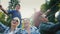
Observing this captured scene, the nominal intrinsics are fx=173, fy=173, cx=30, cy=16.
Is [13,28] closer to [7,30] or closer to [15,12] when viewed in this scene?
[7,30]

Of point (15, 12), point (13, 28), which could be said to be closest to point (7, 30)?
point (13, 28)

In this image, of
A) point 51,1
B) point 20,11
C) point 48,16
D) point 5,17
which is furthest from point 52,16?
point 5,17

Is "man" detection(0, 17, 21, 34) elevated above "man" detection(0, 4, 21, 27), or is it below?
below

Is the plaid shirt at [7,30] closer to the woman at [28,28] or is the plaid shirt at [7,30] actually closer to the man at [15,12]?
the woman at [28,28]

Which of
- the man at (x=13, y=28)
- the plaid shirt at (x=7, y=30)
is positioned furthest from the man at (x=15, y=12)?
the plaid shirt at (x=7, y=30)

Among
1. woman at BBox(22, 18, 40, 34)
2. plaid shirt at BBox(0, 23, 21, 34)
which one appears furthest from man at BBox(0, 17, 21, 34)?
woman at BBox(22, 18, 40, 34)

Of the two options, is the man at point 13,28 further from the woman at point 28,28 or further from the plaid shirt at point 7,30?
the woman at point 28,28

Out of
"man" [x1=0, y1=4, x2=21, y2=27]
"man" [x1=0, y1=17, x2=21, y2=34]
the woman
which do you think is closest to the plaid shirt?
"man" [x1=0, y1=17, x2=21, y2=34]

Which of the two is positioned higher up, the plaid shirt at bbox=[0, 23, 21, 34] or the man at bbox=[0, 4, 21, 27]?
the man at bbox=[0, 4, 21, 27]

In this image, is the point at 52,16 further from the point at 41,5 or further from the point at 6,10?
→ the point at 6,10

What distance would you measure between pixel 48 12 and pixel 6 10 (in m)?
0.72

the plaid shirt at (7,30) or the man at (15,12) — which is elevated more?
the man at (15,12)

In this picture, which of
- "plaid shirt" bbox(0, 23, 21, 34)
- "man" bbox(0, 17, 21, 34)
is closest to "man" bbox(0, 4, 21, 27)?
"man" bbox(0, 17, 21, 34)

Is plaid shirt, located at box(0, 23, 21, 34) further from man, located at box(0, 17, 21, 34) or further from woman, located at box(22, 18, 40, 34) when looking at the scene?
woman, located at box(22, 18, 40, 34)
